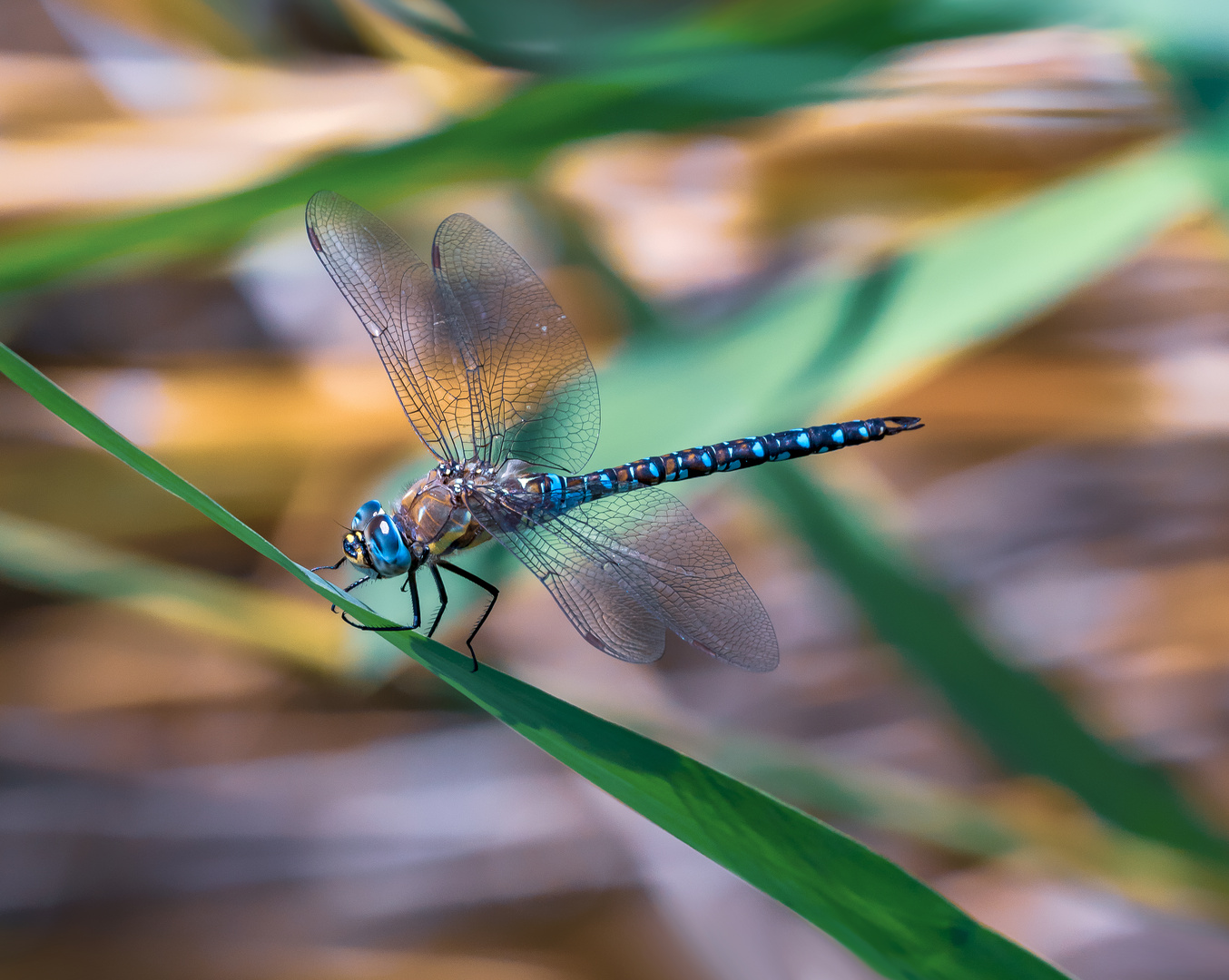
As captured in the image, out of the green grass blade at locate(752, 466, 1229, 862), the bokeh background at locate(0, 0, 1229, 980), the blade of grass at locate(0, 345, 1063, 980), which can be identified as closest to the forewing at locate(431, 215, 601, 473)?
the bokeh background at locate(0, 0, 1229, 980)

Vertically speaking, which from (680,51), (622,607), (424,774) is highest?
(680,51)

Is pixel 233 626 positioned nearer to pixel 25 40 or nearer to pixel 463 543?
pixel 463 543

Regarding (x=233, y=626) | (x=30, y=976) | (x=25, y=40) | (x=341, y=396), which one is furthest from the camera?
(x=25, y=40)

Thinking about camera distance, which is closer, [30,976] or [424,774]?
[30,976]

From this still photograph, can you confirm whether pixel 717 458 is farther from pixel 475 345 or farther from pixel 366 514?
pixel 366 514

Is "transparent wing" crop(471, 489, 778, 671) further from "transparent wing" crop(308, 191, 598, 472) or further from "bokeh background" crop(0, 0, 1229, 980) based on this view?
"bokeh background" crop(0, 0, 1229, 980)

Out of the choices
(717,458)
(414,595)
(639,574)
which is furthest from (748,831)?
(717,458)

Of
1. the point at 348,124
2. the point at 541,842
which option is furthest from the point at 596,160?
the point at 541,842

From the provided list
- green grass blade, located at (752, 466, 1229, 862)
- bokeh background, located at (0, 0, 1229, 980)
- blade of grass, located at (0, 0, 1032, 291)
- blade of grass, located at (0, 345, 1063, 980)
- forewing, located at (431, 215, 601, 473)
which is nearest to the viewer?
blade of grass, located at (0, 345, 1063, 980)
